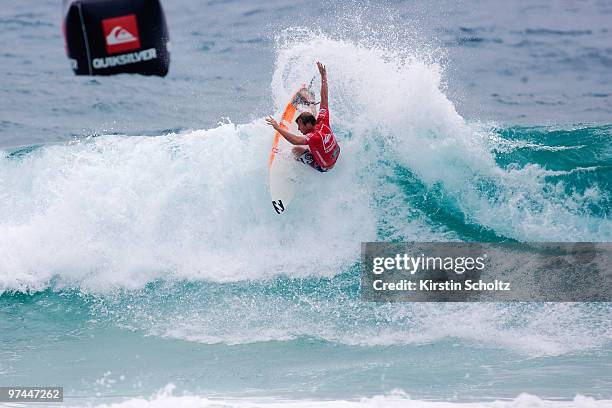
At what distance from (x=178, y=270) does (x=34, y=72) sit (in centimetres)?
809

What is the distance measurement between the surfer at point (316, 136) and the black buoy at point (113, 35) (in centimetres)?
200

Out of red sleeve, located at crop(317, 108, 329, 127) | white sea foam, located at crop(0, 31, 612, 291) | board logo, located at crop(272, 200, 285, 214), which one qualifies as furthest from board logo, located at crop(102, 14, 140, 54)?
white sea foam, located at crop(0, 31, 612, 291)

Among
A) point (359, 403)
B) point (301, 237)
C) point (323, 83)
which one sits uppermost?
point (323, 83)

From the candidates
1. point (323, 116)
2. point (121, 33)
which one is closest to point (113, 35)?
point (121, 33)

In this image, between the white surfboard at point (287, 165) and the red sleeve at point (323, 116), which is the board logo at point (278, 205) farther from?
the red sleeve at point (323, 116)

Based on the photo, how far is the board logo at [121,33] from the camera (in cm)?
424

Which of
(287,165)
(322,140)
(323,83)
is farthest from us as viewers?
(287,165)

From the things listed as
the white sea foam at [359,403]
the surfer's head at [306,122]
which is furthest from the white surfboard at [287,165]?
the white sea foam at [359,403]

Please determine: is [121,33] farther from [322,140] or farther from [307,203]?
[307,203]

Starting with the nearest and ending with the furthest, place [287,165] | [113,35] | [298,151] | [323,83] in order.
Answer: [113,35], [323,83], [298,151], [287,165]

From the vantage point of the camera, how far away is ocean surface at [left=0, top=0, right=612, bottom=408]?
17.9 feet

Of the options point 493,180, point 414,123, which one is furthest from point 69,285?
point 493,180

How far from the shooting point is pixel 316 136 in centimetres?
647

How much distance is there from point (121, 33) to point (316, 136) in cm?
252
